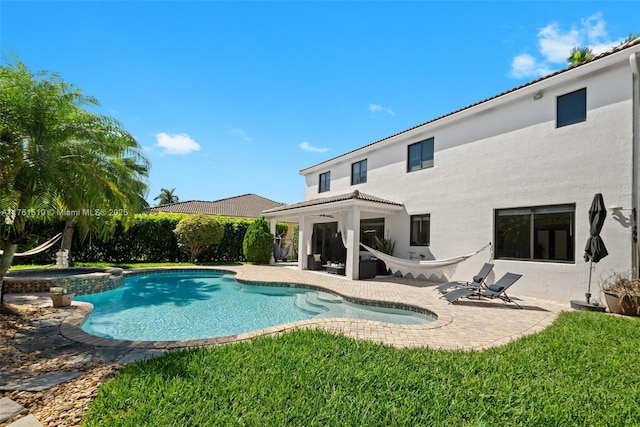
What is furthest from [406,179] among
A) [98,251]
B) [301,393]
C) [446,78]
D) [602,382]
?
[98,251]

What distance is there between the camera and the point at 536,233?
1049cm

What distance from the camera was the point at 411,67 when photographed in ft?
42.7

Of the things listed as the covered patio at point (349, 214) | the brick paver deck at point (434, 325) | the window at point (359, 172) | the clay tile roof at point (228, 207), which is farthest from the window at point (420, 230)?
the clay tile roof at point (228, 207)

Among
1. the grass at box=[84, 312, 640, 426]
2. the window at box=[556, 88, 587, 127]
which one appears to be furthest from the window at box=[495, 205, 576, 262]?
the grass at box=[84, 312, 640, 426]

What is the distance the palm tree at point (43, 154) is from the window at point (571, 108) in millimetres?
13641

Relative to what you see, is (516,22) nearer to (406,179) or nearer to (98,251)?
(406,179)

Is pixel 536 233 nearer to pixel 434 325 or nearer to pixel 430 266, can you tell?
pixel 430 266

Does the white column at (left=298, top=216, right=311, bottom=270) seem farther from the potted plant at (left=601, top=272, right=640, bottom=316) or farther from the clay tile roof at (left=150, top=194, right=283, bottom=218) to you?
the clay tile roof at (left=150, top=194, right=283, bottom=218)

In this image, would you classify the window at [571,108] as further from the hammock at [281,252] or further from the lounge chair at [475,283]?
the hammock at [281,252]

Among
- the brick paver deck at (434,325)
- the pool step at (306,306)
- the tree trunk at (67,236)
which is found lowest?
the pool step at (306,306)

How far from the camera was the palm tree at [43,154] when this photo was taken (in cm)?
619

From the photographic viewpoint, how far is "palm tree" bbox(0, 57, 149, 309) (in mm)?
6188

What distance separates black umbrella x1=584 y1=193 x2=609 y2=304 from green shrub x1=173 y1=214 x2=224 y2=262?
19.5 meters

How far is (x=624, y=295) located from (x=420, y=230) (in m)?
7.53
